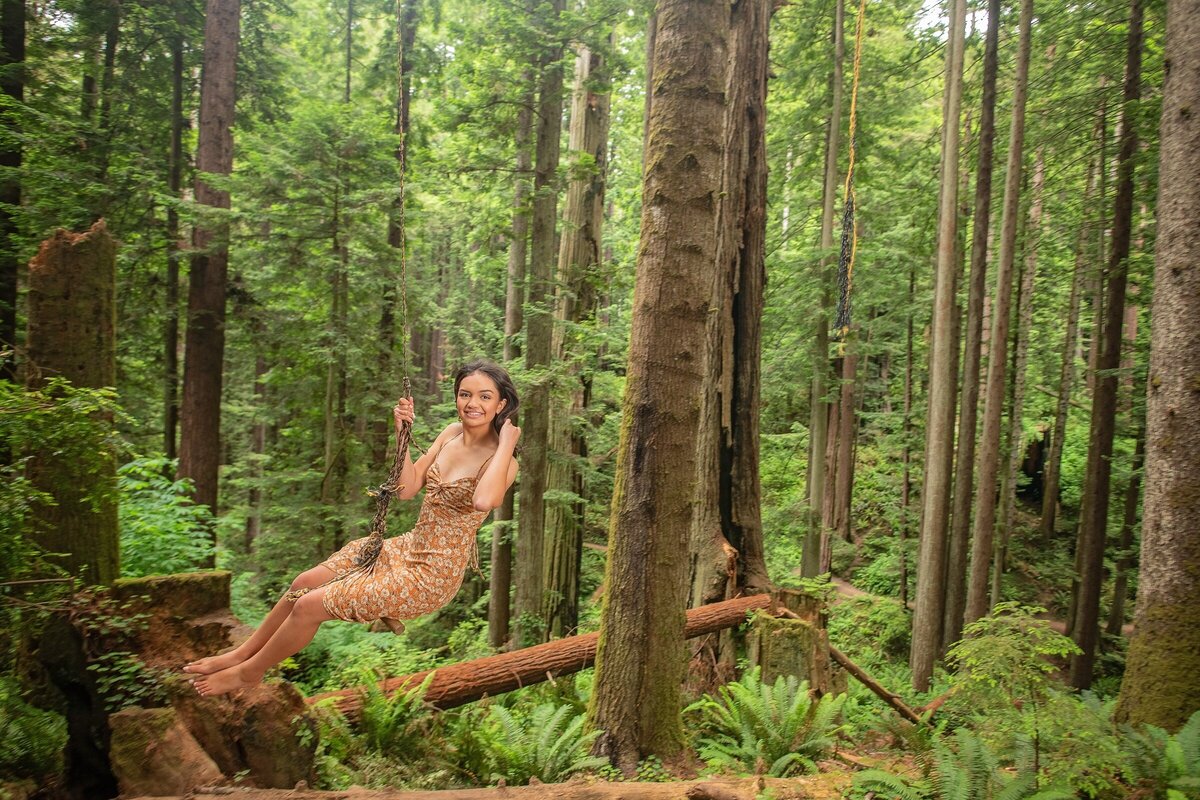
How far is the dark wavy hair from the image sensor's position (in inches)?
162

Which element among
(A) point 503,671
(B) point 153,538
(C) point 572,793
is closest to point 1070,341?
(A) point 503,671

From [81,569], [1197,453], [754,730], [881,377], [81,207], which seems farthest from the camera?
[881,377]

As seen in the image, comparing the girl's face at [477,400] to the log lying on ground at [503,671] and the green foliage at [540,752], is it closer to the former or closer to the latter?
the green foliage at [540,752]

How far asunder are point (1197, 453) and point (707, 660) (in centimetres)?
483

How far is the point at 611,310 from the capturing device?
46.6ft

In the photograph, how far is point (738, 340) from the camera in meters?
8.16

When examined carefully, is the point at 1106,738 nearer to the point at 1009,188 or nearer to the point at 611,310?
the point at 1009,188

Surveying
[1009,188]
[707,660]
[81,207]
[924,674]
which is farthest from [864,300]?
[81,207]

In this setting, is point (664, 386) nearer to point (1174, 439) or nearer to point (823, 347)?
point (1174, 439)

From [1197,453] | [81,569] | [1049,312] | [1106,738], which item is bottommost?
[1106,738]

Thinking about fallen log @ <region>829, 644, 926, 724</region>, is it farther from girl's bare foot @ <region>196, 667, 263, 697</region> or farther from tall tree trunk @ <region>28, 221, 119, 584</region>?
tall tree trunk @ <region>28, 221, 119, 584</region>

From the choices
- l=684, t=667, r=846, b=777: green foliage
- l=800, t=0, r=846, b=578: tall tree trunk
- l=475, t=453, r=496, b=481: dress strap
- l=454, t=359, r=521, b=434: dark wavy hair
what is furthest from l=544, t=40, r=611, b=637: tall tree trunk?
l=475, t=453, r=496, b=481: dress strap

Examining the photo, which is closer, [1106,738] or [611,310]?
[1106,738]

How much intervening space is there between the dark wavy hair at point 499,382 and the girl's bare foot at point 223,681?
2.03 metres
